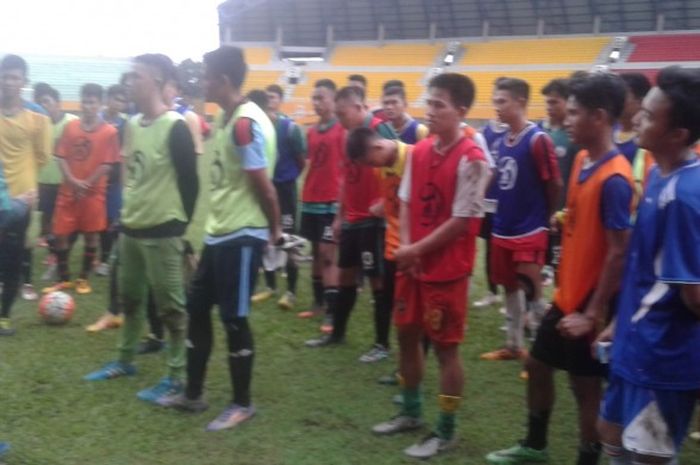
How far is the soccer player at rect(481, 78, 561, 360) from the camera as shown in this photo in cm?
561

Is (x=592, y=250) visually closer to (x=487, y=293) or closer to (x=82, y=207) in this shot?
(x=487, y=293)

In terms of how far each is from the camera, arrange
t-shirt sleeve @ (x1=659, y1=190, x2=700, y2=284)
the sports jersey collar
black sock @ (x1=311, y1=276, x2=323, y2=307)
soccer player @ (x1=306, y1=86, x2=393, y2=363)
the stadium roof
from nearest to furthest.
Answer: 1. t-shirt sleeve @ (x1=659, y1=190, x2=700, y2=284)
2. the sports jersey collar
3. soccer player @ (x1=306, y1=86, x2=393, y2=363)
4. black sock @ (x1=311, y1=276, x2=323, y2=307)
5. the stadium roof

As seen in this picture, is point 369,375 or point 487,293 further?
point 487,293

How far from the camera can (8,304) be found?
6.52 meters

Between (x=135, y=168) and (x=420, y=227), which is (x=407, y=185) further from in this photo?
(x=135, y=168)

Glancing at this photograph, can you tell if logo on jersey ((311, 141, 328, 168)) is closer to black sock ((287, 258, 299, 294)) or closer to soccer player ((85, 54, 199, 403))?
black sock ((287, 258, 299, 294))

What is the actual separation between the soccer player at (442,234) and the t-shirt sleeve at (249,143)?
0.85 metres

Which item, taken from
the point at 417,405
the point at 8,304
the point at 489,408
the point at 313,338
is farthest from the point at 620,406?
the point at 8,304

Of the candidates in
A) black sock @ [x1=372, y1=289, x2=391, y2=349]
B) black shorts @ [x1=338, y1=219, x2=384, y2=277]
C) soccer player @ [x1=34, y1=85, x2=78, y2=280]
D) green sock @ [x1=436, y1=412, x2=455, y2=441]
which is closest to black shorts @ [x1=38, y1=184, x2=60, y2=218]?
soccer player @ [x1=34, y1=85, x2=78, y2=280]

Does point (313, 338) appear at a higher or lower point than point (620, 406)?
lower

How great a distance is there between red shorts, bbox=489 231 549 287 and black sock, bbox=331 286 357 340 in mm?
1125

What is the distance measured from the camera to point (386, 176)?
5227 millimetres

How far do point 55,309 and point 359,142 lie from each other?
3.37 m

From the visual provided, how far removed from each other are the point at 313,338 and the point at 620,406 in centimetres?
388
